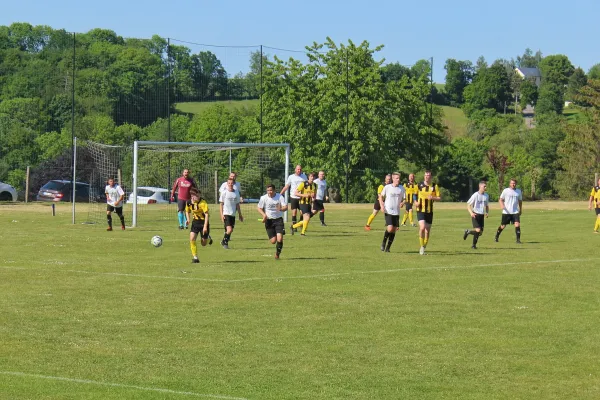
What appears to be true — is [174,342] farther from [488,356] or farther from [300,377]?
[488,356]

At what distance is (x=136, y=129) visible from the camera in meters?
85.6

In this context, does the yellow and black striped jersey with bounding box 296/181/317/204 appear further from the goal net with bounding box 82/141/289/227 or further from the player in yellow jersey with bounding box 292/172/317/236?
the goal net with bounding box 82/141/289/227

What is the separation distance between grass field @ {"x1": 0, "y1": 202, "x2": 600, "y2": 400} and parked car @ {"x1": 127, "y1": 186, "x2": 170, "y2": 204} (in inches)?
928

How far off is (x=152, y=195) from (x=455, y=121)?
11042 cm

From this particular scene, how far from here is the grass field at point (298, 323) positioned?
40.5 feet

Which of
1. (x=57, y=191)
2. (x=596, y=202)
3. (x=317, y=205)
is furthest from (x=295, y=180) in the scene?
(x=57, y=191)

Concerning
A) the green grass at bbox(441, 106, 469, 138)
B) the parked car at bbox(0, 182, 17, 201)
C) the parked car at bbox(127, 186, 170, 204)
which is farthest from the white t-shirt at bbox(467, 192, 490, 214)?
the green grass at bbox(441, 106, 469, 138)

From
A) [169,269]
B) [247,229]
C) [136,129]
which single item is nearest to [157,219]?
[247,229]

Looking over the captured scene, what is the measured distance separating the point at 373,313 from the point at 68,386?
657 centimetres

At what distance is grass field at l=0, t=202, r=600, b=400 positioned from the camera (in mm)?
12336

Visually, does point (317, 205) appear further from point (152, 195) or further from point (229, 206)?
point (152, 195)

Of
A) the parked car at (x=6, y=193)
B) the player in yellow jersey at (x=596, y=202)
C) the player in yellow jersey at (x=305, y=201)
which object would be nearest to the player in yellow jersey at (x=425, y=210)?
the player in yellow jersey at (x=305, y=201)

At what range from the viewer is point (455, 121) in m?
160

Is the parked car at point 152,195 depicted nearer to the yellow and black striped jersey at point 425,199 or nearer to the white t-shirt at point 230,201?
the white t-shirt at point 230,201
